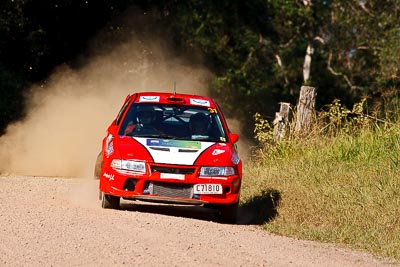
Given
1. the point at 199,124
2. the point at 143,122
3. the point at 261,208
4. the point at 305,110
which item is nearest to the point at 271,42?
the point at 305,110

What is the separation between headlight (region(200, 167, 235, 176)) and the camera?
41.7 feet

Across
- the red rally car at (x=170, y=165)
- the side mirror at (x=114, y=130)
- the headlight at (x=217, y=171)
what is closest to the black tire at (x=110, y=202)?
the red rally car at (x=170, y=165)

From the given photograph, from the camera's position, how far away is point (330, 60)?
1650 inches

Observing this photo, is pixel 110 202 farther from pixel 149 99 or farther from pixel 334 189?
pixel 334 189

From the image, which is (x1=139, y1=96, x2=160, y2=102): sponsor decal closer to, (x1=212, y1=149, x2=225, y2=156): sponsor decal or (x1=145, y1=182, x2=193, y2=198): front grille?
(x1=212, y1=149, x2=225, y2=156): sponsor decal

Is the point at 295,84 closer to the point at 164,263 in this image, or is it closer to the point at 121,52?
A: the point at 121,52

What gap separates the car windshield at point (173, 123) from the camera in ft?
44.4

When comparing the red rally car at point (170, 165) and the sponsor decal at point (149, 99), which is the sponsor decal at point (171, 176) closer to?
the red rally car at point (170, 165)

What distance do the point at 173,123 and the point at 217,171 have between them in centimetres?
136

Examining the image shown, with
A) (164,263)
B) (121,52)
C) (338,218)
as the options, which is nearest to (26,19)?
(121,52)

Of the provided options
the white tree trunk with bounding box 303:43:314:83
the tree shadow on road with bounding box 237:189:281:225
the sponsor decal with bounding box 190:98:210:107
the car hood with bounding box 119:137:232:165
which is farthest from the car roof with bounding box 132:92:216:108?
the white tree trunk with bounding box 303:43:314:83

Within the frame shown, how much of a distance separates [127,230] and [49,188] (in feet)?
17.6

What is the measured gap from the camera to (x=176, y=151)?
12.8 metres

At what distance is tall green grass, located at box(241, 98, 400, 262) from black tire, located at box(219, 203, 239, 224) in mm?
494
